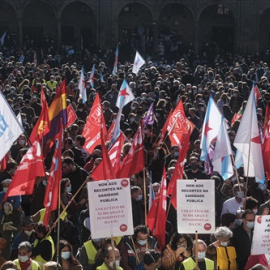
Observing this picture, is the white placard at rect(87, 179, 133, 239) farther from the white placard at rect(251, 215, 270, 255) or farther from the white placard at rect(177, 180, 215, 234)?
the white placard at rect(251, 215, 270, 255)

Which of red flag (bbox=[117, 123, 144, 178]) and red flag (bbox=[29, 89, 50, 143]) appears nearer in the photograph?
red flag (bbox=[117, 123, 144, 178])

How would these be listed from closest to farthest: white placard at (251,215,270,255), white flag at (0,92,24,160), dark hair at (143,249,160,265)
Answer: dark hair at (143,249,160,265)
white placard at (251,215,270,255)
white flag at (0,92,24,160)

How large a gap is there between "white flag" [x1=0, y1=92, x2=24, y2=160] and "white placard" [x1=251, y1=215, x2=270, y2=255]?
399 centimetres

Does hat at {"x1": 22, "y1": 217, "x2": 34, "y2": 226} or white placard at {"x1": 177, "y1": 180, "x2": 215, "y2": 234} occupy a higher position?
white placard at {"x1": 177, "y1": 180, "x2": 215, "y2": 234}

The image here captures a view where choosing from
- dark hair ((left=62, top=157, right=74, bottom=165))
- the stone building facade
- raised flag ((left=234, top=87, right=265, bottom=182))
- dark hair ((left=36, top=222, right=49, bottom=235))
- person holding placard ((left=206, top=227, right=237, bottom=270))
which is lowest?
person holding placard ((left=206, top=227, right=237, bottom=270))

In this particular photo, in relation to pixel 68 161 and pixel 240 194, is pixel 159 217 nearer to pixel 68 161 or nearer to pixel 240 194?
pixel 240 194

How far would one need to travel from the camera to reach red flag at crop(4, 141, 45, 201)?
12.5 meters

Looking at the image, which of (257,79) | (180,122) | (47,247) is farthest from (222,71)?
(47,247)

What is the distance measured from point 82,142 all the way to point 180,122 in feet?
6.54

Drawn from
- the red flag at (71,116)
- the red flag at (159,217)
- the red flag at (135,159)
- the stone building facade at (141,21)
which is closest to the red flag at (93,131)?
the red flag at (71,116)

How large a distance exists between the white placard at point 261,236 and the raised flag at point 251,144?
289cm

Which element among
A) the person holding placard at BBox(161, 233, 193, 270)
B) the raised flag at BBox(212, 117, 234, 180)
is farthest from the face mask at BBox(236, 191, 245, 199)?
the person holding placard at BBox(161, 233, 193, 270)

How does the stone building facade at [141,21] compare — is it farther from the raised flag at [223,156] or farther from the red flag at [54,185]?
the red flag at [54,185]

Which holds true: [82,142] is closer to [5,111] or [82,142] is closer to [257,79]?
[5,111]
